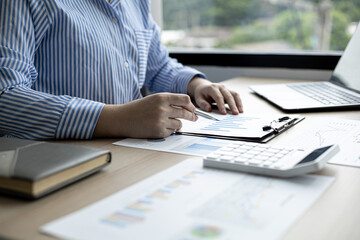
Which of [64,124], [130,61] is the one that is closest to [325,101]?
[130,61]

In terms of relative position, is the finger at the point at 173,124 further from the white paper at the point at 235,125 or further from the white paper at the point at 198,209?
the white paper at the point at 198,209

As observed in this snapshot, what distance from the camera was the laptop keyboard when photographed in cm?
119

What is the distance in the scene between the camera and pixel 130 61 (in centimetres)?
125

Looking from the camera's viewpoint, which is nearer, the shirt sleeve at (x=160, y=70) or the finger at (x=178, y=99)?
the finger at (x=178, y=99)

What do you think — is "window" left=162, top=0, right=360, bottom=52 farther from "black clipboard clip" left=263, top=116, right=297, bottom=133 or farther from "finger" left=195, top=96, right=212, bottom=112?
"black clipboard clip" left=263, top=116, right=297, bottom=133

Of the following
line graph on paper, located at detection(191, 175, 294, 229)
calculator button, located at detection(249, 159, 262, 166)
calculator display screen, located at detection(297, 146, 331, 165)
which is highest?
calculator display screen, located at detection(297, 146, 331, 165)

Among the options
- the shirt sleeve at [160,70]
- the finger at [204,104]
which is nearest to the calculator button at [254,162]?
the finger at [204,104]

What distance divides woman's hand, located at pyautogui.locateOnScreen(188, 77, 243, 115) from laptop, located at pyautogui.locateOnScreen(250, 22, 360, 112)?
127mm

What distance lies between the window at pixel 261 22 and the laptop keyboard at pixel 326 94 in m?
0.72

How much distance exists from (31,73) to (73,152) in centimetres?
42

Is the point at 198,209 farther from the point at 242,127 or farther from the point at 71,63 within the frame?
the point at 71,63

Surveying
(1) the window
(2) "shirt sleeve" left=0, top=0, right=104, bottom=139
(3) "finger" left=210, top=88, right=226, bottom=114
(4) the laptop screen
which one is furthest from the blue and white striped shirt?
(1) the window

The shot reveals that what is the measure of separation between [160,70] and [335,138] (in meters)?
0.76

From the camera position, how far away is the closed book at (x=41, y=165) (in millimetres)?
571
